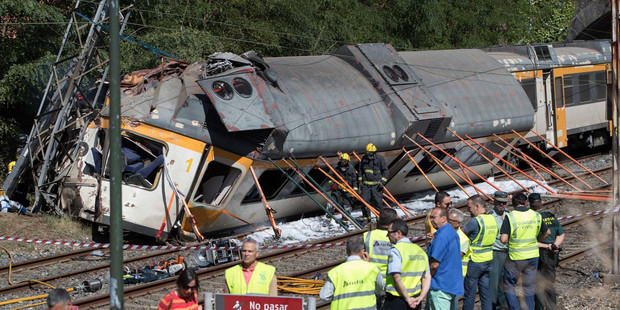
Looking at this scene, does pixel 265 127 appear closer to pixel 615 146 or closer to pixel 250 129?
pixel 250 129

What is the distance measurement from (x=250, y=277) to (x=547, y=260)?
475 cm

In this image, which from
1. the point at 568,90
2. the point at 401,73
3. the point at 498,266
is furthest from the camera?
the point at 568,90

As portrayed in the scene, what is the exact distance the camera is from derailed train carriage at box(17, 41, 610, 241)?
13.5 meters

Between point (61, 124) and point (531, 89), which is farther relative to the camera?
point (531, 89)

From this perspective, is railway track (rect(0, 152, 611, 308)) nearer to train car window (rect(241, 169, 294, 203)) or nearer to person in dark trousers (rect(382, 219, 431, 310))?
train car window (rect(241, 169, 294, 203))

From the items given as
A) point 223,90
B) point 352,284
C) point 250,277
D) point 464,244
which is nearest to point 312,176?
point 223,90

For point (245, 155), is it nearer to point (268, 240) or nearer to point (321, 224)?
point (268, 240)

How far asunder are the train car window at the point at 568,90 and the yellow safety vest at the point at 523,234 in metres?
14.3

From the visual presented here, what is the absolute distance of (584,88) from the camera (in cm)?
2352

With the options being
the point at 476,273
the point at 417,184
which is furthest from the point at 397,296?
the point at 417,184

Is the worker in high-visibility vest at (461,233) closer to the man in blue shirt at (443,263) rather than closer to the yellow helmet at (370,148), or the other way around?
the man in blue shirt at (443,263)

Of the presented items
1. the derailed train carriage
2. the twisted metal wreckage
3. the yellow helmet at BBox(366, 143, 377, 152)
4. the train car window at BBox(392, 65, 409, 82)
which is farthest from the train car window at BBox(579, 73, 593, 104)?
the yellow helmet at BBox(366, 143, 377, 152)

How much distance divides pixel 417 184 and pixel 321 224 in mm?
3543

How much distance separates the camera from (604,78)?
966 inches
